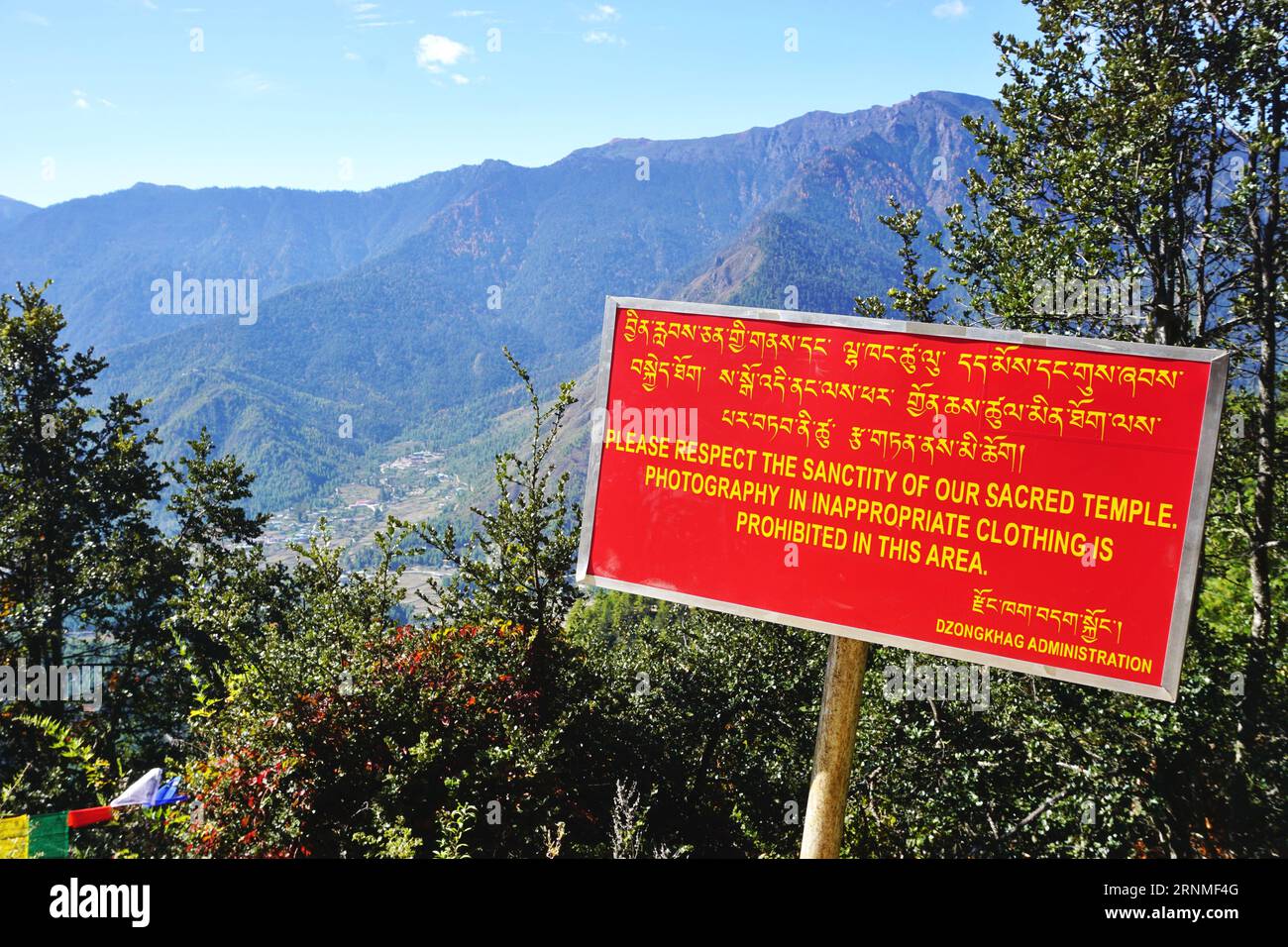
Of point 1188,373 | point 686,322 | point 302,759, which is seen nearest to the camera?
point 1188,373

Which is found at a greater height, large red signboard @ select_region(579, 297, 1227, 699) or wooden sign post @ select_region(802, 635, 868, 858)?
large red signboard @ select_region(579, 297, 1227, 699)

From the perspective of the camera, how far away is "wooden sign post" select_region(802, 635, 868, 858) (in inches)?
199

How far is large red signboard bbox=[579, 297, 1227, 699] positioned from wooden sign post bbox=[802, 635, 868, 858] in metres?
0.48

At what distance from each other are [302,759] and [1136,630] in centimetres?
710

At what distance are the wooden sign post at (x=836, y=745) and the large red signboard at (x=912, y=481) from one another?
1.59ft

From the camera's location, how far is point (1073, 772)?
8078 millimetres

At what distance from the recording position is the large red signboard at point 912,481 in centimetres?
417

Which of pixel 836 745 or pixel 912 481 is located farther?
pixel 836 745

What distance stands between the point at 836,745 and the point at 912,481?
6.11 feet

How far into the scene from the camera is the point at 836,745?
5.05 metres

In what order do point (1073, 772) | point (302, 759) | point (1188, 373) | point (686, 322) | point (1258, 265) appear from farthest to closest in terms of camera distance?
1. point (1258, 265)
2. point (1073, 772)
3. point (302, 759)
4. point (686, 322)
5. point (1188, 373)

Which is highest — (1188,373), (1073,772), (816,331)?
(816,331)
